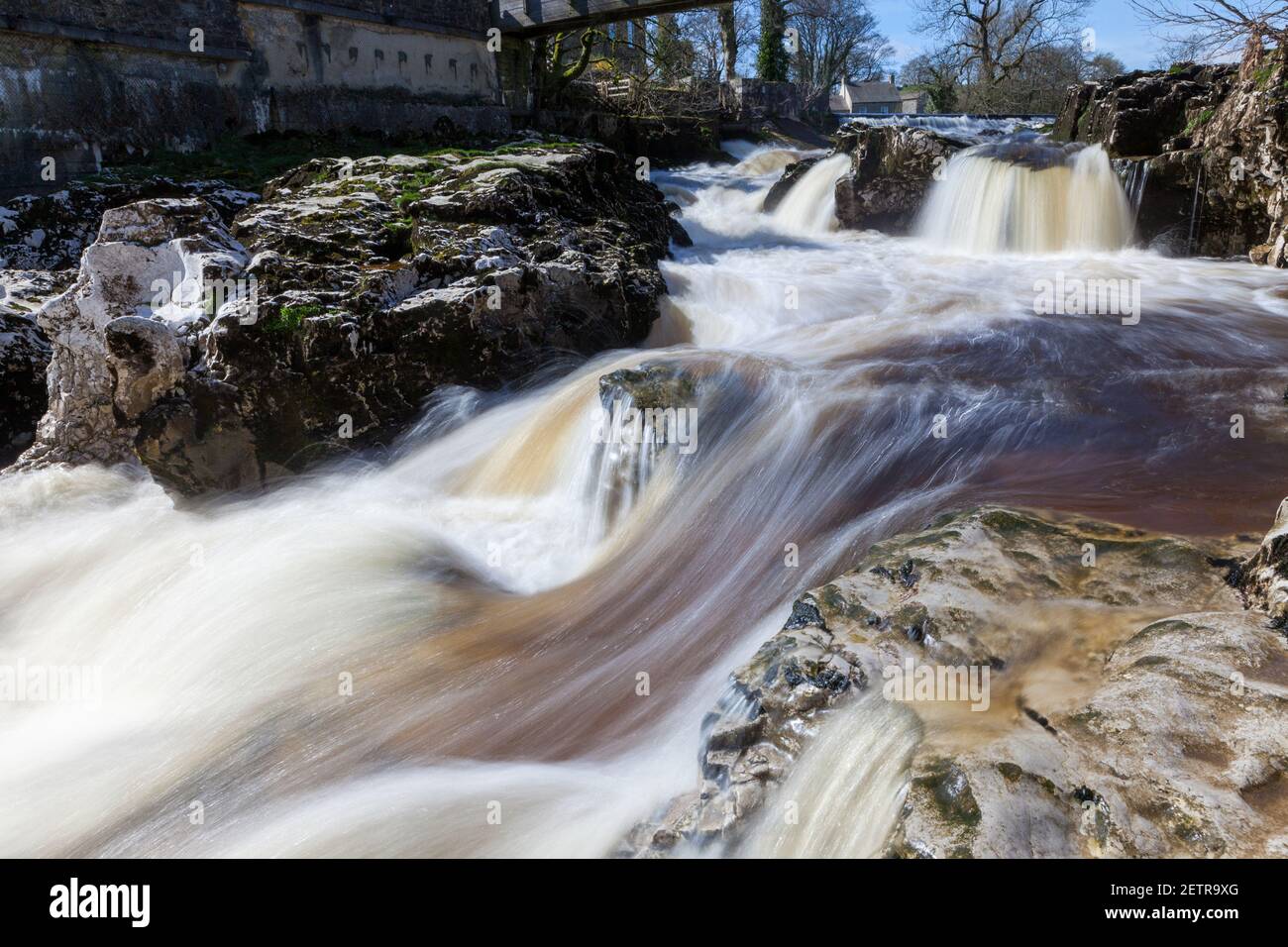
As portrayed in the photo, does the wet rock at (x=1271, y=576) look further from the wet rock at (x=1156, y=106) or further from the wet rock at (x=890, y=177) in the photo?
the wet rock at (x=890, y=177)

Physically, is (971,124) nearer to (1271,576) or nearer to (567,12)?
(567,12)

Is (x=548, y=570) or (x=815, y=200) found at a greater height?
(x=815, y=200)

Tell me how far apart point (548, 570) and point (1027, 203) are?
10292 millimetres

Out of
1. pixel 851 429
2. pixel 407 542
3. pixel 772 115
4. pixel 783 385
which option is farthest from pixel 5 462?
pixel 772 115

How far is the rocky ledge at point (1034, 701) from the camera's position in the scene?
2420 mm

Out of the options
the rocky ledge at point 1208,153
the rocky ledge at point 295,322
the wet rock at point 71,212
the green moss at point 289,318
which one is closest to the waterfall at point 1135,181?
the rocky ledge at point 1208,153

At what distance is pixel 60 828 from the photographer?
3703 millimetres

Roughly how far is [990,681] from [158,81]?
1208 centimetres

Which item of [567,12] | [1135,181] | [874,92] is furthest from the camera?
[874,92]

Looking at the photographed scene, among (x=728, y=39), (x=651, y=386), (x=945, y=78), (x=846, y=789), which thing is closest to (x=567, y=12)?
(x=651, y=386)

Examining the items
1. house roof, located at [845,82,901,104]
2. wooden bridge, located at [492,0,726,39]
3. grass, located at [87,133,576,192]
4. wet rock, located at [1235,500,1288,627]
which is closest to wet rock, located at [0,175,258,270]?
grass, located at [87,133,576,192]

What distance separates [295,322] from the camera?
673 cm

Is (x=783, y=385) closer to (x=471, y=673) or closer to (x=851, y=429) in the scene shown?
(x=851, y=429)

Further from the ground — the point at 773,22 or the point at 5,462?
the point at 773,22
